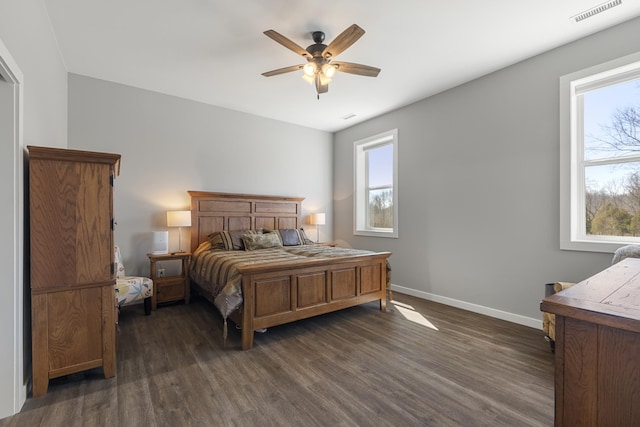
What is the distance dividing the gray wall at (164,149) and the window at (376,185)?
4.17ft

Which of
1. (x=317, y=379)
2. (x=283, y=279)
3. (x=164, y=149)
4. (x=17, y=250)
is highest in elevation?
(x=164, y=149)

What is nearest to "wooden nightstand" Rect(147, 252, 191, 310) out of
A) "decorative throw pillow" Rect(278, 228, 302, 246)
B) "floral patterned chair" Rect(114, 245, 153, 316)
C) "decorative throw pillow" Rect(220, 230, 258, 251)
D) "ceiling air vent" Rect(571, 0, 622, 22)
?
"floral patterned chair" Rect(114, 245, 153, 316)

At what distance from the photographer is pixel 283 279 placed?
2932 mm

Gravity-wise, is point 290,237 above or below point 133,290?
above

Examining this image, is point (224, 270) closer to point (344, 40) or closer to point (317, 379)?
point (317, 379)

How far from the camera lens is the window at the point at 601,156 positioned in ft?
8.71

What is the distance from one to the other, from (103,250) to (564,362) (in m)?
2.65

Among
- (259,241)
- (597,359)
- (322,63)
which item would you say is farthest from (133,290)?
(597,359)

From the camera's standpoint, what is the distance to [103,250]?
2.15 m

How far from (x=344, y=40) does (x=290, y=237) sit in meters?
3.04

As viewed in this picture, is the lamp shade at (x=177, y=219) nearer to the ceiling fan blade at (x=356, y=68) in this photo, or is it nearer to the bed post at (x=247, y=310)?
the bed post at (x=247, y=310)

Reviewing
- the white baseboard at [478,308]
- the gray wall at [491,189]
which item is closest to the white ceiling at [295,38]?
the gray wall at [491,189]

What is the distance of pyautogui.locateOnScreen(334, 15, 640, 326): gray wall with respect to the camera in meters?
2.98

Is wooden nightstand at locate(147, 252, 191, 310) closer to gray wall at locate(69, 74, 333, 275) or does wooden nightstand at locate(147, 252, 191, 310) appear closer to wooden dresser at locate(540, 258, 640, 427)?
gray wall at locate(69, 74, 333, 275)
